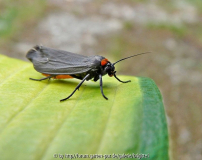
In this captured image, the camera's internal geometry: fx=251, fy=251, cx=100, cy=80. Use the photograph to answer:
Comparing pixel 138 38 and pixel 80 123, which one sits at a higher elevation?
pixel 80 123

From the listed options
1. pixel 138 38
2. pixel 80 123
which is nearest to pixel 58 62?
pixel 80 123

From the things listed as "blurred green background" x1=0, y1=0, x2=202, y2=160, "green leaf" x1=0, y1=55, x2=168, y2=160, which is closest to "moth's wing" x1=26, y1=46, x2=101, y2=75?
"green leaf" x1=0, y1=55, x2=168, y2=160

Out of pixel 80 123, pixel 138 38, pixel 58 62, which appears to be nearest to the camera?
pixel 80 123

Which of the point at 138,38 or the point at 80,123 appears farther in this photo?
the point at 138,38

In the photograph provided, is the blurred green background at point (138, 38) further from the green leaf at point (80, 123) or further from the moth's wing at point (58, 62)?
the green leaf at point (80, 123)

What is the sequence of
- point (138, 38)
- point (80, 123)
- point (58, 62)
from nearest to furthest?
point (80, 123) → point (58, 62) → point (138, 38)

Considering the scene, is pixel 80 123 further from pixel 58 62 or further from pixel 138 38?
pixel 138 38
